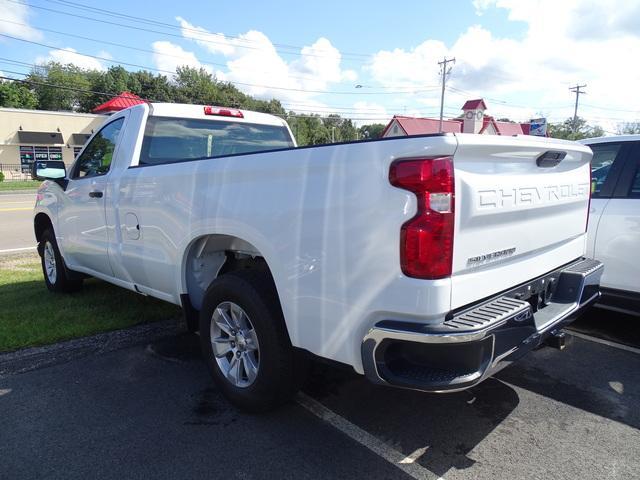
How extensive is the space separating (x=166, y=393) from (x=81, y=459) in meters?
0.81

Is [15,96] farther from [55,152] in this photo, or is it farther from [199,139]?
[199,139]

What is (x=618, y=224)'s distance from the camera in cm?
421

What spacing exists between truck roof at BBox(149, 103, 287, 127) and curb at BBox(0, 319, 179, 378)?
207 cm

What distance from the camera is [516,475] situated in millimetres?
2514

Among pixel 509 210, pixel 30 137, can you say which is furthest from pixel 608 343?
pixel 30 137

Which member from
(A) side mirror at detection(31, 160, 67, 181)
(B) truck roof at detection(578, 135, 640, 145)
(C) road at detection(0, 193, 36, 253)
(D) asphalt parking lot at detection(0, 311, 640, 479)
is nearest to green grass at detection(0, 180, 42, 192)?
(C) road at detection(0, 193, 36, 253)

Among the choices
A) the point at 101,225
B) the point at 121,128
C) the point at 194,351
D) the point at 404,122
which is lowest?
the point at 194,351

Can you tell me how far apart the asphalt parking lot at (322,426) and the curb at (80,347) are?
0.05 metres

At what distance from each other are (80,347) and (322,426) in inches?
99.7

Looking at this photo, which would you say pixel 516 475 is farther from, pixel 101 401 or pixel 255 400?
pixel 101 401

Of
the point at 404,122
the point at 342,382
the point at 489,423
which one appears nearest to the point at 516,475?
the point at 489,423

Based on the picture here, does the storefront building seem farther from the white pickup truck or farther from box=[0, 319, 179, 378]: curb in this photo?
the white pickup truck

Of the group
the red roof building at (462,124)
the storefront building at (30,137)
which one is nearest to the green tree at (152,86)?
the storefront building at (30,137)

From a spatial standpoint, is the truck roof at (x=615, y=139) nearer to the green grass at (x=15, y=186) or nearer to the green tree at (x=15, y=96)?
the green grass at (x=15, y=186)
